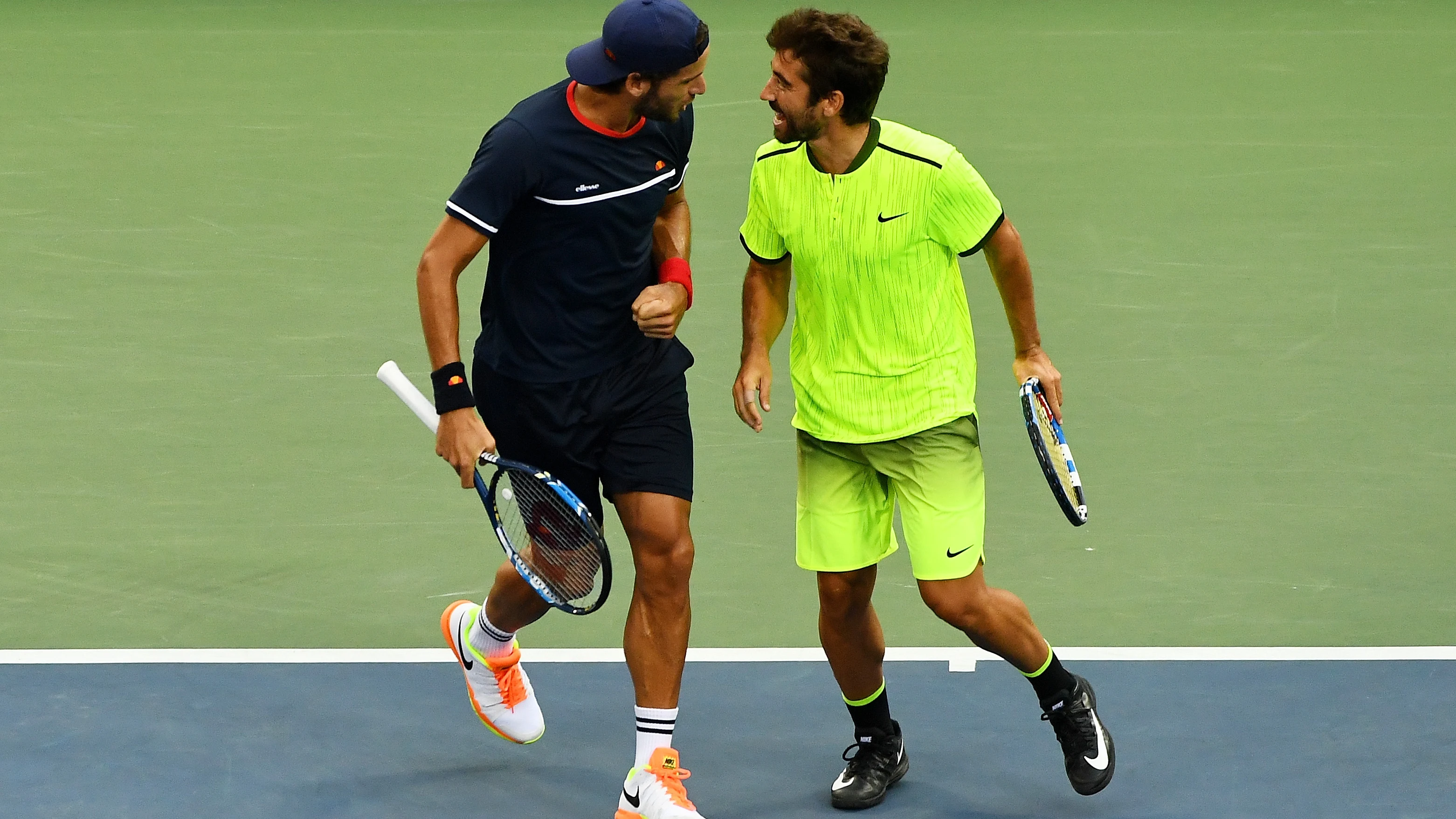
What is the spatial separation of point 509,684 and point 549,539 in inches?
25.1

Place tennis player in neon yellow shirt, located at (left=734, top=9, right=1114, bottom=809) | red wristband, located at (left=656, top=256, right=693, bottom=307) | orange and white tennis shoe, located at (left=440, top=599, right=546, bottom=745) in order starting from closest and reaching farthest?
tennis player in neon yellow shirt, located at (left=734, top=9, right=1114, bottom=809) → red wristband, located at (left=656, top=256, right=693, bottom=307) → orange and white tennis shoe, located at (left=440, top=599, right=546, bottom=745)

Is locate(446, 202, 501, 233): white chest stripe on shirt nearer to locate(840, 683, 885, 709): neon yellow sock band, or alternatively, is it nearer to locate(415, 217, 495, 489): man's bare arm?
locate(415, 217, 495, 489): man's bare arm

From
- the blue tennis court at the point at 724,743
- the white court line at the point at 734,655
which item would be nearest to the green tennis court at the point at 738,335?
the white court line at the point at 734,655

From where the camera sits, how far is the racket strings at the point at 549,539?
4.75 metres

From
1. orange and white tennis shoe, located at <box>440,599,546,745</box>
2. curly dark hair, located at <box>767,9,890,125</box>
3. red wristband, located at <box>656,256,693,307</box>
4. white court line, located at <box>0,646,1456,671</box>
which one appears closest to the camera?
curly dark hair, located at <box>767,9,890,125</box>

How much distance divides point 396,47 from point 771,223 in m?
9.59

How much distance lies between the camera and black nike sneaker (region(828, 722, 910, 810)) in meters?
4.96

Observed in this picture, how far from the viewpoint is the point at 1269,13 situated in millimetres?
14562

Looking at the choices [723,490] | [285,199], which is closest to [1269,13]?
[285,199]

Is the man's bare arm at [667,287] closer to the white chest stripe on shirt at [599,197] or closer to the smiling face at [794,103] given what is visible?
the white chest stripe on shirt at [599,197]

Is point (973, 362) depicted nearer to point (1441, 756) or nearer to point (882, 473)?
point (882, 473)

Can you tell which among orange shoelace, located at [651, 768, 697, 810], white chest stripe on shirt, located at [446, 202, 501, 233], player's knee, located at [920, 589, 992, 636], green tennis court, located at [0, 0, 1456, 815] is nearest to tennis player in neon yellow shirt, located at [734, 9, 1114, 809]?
player's knee, located at [920, 589, 992, 636]

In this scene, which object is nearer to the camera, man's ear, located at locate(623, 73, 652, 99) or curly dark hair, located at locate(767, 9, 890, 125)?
curly dark hair, located at locate(767, 9, 890, 125)

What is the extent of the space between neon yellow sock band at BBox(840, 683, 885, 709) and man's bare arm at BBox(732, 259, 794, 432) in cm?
79
